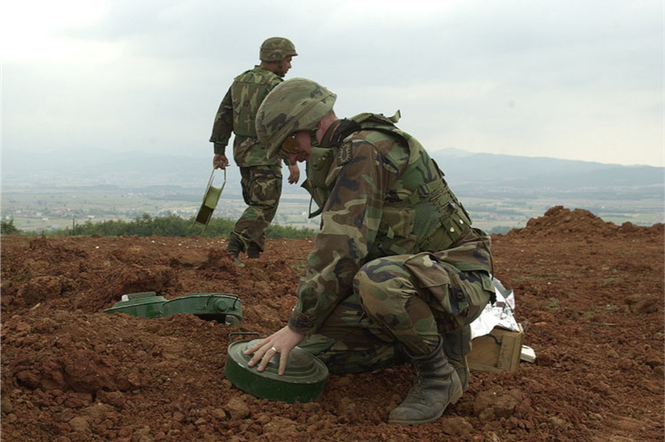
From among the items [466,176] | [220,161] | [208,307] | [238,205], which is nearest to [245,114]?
[220,161]

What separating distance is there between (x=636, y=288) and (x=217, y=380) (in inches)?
175

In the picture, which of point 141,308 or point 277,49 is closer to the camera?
point 141,308

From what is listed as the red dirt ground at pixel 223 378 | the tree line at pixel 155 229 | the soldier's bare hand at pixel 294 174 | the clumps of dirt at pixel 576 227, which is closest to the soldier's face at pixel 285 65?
the soldier's bare hand at pixel 294 174

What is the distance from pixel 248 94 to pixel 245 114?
0.21 metres

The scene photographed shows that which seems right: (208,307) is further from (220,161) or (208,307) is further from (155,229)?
(155,229)

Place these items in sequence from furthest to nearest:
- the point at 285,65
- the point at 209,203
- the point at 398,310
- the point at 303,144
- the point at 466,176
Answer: the point at 466,176 → the point at 285,65 → the point at 209,203 → the point at 303,144 → the point at 398,310

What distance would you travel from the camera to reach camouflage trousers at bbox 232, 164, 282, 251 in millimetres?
6414

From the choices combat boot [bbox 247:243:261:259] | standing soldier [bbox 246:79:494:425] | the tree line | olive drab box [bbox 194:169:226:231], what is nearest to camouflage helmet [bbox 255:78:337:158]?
standing soldier [bbox 246:79:494:425]

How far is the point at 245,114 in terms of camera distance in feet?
21.2

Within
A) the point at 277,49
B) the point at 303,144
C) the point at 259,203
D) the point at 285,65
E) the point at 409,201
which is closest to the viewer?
the point at 409,201

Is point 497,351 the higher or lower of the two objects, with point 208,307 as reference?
lower

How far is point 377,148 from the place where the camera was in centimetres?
281

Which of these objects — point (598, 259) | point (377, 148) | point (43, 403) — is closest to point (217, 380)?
point (43, 403)

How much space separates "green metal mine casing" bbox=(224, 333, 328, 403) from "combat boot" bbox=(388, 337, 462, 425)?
379 millimetres
